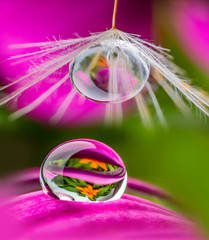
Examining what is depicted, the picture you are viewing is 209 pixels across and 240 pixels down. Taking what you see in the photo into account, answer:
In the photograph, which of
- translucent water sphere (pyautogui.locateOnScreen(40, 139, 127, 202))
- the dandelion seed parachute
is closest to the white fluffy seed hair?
the dandelion seed parachute

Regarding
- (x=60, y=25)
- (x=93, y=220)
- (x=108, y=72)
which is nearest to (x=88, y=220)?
(x=93, y=220)

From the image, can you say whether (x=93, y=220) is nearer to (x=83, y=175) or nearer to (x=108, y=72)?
(x=83, y=175)

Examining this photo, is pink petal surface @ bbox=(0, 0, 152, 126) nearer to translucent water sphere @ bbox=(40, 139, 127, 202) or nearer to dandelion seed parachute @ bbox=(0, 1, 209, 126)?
dandelion seed parachute @ bbox=(0, 1, 209, 126)

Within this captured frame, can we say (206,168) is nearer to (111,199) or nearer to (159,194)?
(159,194)

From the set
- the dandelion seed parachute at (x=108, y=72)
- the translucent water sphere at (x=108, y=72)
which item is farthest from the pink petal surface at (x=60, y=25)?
the translucent water sphere at (x=108, y=72)

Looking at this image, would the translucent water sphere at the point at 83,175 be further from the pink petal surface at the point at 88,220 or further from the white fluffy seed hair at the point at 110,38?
the white fluffy seed hair at the point at 110,38
